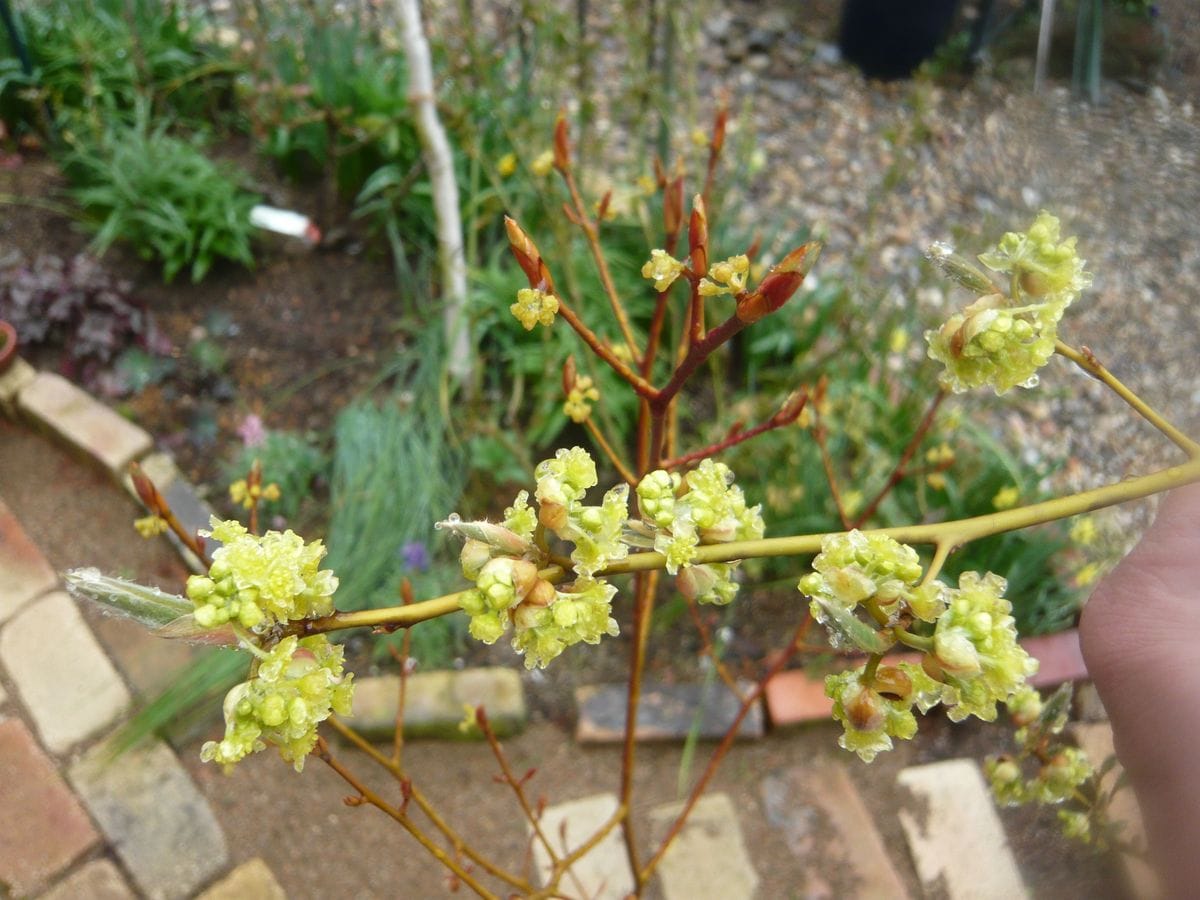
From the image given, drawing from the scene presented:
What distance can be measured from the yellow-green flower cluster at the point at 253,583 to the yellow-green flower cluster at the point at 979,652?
0.44 m

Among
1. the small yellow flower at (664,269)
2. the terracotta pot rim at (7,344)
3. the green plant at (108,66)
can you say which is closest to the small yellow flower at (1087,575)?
the small yellow flower at (664,269)

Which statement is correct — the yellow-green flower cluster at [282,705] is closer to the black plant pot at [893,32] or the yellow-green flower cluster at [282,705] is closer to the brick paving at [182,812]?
the brick paving at [182,812]

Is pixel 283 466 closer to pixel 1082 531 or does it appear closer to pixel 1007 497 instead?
pixel 1007 497

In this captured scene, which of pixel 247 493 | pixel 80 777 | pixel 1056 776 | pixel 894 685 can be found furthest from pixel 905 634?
pixel 80 777

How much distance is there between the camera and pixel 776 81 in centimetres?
365

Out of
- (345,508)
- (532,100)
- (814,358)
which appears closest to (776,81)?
(532,100)

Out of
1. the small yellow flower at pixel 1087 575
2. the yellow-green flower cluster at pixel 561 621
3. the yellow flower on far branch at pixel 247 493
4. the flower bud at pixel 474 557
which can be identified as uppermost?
the flower bud at pixel 474 557

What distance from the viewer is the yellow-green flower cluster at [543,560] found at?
59cm

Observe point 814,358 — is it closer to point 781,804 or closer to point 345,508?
point 781,804

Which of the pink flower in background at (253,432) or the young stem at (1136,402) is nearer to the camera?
the young stem at (1136,402)

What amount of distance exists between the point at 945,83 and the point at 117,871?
381 cm

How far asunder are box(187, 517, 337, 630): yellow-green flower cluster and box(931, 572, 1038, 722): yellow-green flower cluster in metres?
0.44

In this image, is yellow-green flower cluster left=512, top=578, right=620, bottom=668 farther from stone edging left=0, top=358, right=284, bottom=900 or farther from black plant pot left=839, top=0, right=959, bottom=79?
black plant pot left=839, top=0, right=959, bottom=79

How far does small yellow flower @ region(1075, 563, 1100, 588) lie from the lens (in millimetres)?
2014
